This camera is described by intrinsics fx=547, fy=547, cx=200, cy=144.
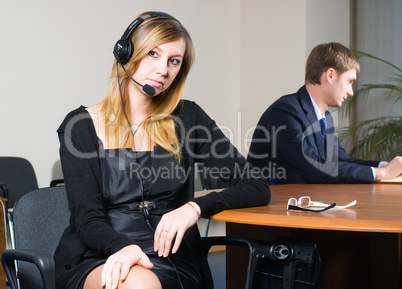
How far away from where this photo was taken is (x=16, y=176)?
12.6ft

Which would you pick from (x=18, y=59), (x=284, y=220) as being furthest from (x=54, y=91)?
(x=284, y=220)

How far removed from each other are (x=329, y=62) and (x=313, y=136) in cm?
49

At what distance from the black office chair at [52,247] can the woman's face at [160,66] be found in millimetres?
431

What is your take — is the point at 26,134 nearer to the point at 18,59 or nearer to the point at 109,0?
the point at 18,59

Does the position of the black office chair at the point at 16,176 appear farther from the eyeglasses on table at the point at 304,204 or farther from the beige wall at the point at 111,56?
the eyeglasses on table at the point at 304,204

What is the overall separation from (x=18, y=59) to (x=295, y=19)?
2553 millimetres

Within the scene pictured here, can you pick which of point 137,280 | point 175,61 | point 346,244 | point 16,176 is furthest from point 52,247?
point 16,176

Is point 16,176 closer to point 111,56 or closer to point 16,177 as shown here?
point 16,177

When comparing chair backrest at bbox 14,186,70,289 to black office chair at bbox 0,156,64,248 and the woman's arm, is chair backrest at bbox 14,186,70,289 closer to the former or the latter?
the woman's arm

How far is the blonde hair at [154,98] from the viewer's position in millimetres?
1707

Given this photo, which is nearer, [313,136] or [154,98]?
[154,98]

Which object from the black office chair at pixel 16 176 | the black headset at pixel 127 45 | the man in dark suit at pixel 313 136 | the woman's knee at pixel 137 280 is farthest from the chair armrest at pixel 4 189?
the woman's knee at pixel 137 280

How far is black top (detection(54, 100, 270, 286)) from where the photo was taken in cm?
153

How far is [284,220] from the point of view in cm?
142
